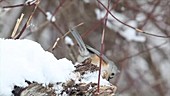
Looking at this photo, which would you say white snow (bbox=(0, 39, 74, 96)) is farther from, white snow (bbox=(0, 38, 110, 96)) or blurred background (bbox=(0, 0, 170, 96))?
blurred background (bbox=(0, 0, 170, 96))

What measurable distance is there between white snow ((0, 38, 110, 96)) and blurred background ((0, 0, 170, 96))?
195cm

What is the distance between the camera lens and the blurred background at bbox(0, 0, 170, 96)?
3369 mm

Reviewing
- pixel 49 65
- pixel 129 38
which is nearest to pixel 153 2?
pixel 129 38

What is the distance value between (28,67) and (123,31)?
103 inches

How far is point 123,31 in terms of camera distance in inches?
145

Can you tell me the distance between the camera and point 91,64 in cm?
133

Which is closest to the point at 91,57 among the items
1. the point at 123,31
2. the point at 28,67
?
the point at 28,67

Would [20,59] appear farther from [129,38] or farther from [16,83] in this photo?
[129,38]

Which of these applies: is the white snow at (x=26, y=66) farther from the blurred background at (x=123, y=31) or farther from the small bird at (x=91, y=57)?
the blurred background at (x=123, y=31)

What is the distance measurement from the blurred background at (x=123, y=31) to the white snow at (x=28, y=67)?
195 cm

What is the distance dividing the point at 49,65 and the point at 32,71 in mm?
66

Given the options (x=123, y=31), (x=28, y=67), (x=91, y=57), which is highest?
(x=123, y=31)

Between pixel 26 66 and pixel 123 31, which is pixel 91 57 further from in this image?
pixel 123 31

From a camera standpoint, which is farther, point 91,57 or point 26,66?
point 91,57
